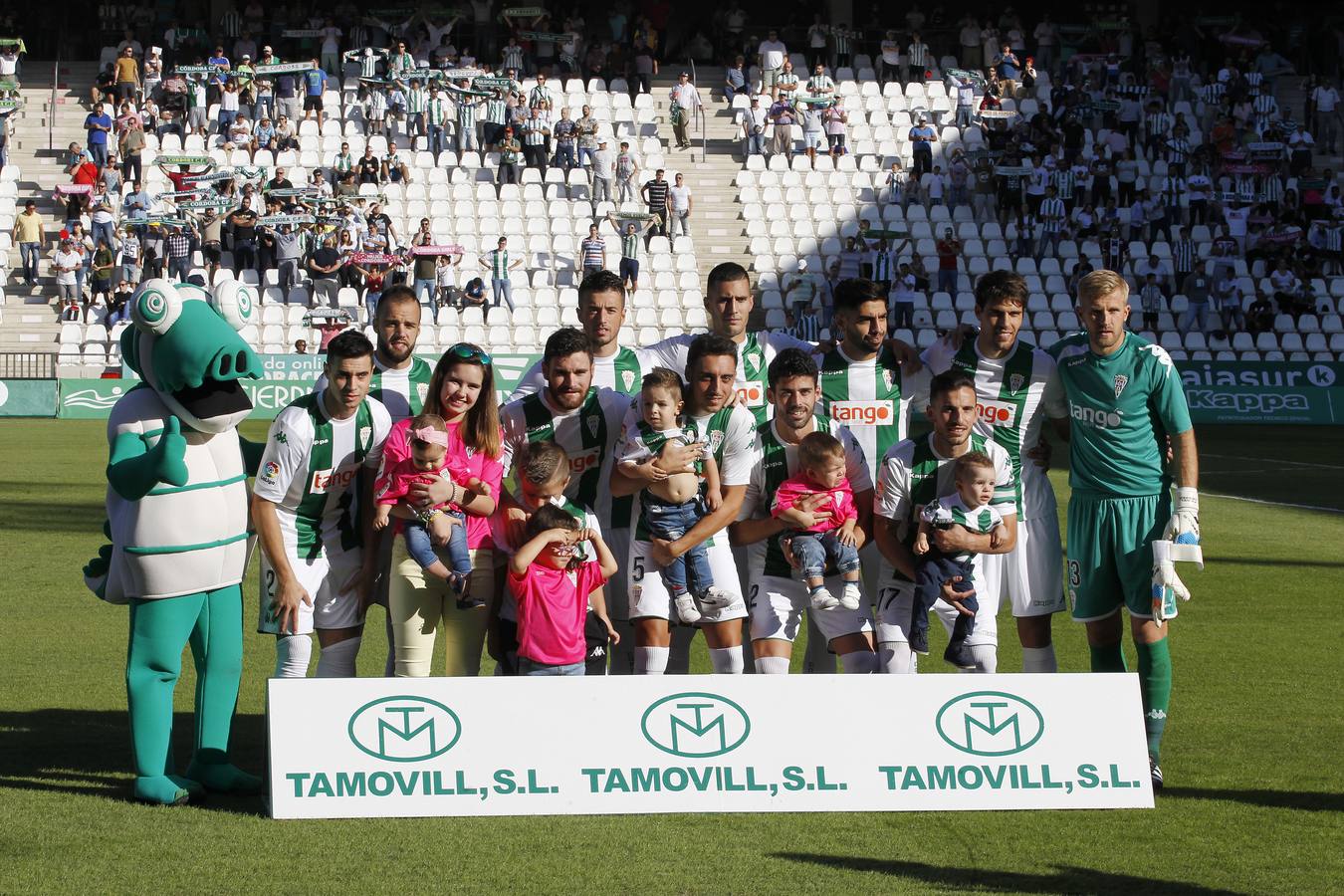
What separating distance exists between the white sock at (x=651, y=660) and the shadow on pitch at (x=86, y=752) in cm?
157

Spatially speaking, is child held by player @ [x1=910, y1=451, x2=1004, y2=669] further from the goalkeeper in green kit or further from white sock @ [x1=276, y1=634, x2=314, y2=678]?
white sock @ [x1=276, y1=634, x2=314, y2=678]

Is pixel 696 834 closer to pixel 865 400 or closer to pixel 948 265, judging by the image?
pixel 865 400

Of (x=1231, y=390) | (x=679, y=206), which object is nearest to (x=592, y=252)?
(x=679, y=206)

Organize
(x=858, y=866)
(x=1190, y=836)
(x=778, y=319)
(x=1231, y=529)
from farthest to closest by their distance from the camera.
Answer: (x=778, y=319) → (x=1231, y=529) → (x=1190, y=836) → (x=858, y=866)

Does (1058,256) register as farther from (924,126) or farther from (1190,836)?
(1190,836)

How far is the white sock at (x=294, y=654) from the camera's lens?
682 cm

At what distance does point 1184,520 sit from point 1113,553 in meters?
0.38

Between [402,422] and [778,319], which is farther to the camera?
[778,319]

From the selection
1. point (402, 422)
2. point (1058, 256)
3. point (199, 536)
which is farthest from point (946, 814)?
point (1058, 256)

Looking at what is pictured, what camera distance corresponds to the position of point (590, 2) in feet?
137

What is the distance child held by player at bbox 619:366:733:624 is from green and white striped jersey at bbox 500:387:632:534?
299 millimetres

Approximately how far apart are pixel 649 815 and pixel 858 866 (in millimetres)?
930

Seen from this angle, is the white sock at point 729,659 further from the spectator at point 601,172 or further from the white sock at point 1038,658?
the spectator at point 601,172

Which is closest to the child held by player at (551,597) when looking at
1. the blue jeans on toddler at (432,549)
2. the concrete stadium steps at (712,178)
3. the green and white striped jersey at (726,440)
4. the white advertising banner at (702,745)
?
the blue jeans on toddler at (432,549)
